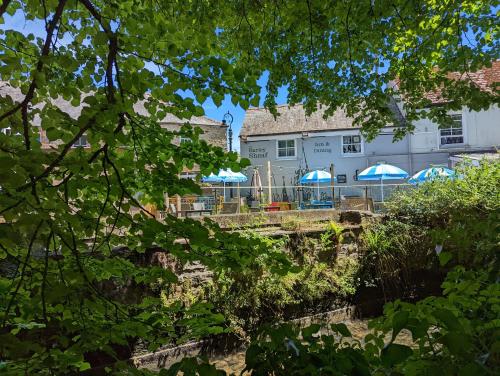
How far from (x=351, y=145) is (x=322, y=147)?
158 centimetres

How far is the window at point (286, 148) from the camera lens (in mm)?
21719

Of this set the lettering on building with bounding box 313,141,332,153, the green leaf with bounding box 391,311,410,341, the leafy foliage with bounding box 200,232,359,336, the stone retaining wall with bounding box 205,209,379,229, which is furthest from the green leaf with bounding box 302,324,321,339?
the lettering on building with bounding box 313,141,332,153

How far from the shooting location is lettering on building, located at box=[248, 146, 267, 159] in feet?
72.8

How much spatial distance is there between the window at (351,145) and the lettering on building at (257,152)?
459 centimetres

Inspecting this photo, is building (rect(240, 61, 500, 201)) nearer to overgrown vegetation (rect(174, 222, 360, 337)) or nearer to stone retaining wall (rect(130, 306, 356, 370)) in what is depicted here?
Answer: overgrown vegetation (rect(174, 222, 360, 337))

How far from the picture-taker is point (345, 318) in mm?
7996

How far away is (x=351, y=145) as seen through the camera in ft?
67.4

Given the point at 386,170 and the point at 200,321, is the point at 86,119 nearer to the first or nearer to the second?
the point at 200,321

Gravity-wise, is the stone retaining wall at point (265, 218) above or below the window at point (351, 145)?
below

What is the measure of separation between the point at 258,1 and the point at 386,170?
45.7 ft

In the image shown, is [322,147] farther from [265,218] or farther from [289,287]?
[289,287]

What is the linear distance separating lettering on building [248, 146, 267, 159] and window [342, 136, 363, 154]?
459cm

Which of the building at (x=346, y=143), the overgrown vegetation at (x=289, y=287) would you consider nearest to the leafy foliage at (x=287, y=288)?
the overgrown vegetation at (x=289, y=287)

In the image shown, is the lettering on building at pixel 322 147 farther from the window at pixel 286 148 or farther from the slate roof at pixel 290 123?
the window at pixel 286 148
